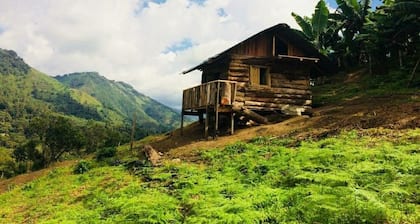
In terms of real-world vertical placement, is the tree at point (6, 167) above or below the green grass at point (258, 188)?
below

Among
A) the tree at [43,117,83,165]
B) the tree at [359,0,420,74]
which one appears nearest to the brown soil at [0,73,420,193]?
the tree at [359,0,420,74]

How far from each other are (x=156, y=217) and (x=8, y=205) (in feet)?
31.3

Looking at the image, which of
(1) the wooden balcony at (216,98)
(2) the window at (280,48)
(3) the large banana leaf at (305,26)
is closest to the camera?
(1) the wooden balcony at (216,98)

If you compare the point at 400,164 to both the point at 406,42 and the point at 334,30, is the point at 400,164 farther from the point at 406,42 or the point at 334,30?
the point at 334,30

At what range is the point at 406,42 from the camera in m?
34.0

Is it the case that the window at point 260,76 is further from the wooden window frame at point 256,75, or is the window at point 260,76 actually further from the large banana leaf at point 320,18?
the large banana leaf at point 320,18

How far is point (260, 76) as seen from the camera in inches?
1088

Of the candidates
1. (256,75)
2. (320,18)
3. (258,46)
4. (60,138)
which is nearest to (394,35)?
(320,18)

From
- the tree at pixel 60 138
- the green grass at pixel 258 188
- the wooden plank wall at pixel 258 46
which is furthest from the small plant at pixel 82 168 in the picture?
the tree at pixel 60 138

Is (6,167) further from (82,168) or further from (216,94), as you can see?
(216,94)

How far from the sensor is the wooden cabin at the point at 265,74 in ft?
86.1

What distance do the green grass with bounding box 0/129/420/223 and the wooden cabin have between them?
6766 millimetres

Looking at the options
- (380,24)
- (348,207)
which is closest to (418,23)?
(380,24)

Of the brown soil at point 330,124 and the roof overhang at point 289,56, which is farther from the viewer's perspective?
the roof overhang at point 289,56
